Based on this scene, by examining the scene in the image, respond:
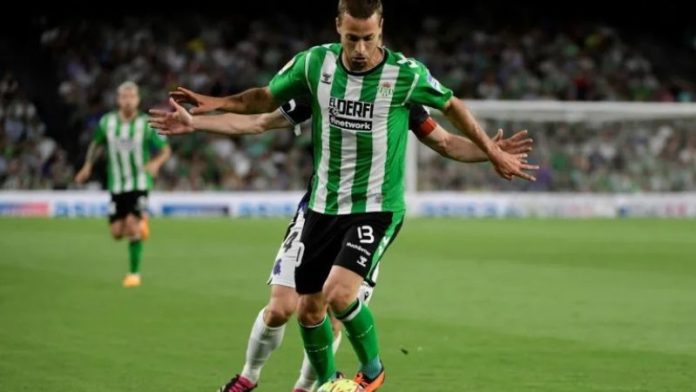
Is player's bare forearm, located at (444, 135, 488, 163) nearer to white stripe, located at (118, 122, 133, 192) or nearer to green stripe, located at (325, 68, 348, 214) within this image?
green stripe, located at (325, 68, 348, 214)

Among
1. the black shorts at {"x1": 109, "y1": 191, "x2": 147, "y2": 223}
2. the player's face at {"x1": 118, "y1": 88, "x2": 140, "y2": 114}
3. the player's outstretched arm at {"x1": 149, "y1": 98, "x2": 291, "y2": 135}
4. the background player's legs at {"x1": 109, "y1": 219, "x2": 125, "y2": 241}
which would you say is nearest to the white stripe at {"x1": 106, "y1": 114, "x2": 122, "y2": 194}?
the black shorts at {"x1": 109, "y1": 191, "x2": 147, "y2": 223}

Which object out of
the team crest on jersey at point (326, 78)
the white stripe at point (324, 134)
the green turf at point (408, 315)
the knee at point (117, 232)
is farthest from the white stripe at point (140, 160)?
the team crest on jersey at point (326, 78)

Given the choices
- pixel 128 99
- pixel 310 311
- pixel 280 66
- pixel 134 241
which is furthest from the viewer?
pixel 280 66

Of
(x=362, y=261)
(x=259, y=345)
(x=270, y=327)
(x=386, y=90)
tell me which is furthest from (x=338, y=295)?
(x=386, y=90)

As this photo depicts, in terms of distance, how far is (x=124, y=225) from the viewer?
16.5 metres

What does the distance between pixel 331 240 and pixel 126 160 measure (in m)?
9.45

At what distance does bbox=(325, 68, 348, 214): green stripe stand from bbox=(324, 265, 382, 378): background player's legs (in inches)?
16.1

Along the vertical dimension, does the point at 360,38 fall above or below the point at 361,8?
below

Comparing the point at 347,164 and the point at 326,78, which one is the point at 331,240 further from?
the point at 326,78

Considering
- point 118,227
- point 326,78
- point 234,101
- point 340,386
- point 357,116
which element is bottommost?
point 118,227

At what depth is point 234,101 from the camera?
758 centimetres

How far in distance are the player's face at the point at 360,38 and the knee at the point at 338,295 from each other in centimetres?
122

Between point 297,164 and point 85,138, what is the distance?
5305 mm

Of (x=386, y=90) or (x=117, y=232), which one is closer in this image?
(x=386, y=90)
